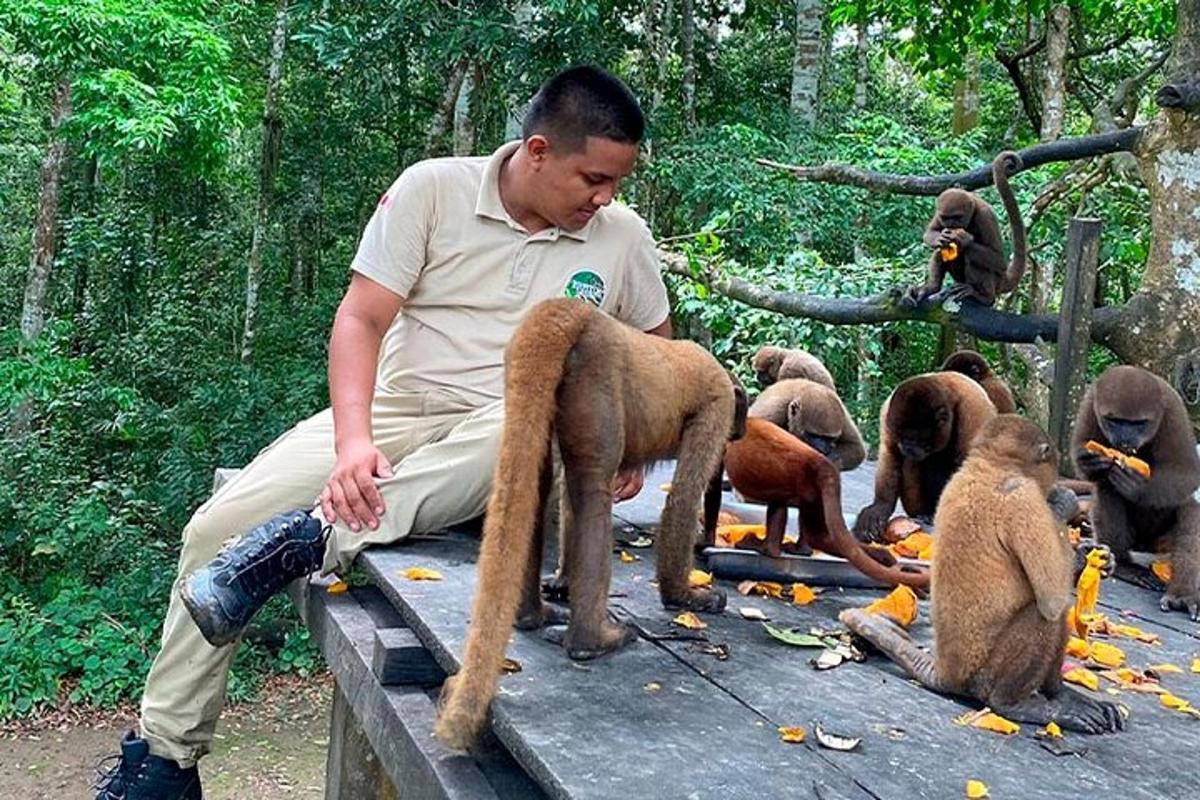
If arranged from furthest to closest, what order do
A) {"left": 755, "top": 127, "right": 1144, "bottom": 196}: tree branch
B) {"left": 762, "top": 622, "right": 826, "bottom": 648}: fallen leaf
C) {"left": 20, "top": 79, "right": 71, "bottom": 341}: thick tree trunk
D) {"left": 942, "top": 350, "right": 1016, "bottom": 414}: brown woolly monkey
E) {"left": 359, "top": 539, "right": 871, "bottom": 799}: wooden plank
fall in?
1. {"left": 20, "top": 79, "right": 71, "bottom": 341}: thick tree trunk
2. {"left": 942, "top": 350, "right": 1016, "bottom": 414}: brown woolly monkey
3. {"left": 755, "top": 127, "right": 1144, "bottom": 196}: tree branch
4. {"left": 762, "top": 622, "right": 826, "bottom": 648}: fallen leaf
5. {"left": 359, "top": 539, "right": 871, "bottom": 799}: wooden plank

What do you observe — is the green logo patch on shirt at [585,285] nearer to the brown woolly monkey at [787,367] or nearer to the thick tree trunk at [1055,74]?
the brown woolly monkey at [787,367]

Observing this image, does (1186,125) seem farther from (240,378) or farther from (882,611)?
(240,378)

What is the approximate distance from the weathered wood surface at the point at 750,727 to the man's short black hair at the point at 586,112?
129 cm

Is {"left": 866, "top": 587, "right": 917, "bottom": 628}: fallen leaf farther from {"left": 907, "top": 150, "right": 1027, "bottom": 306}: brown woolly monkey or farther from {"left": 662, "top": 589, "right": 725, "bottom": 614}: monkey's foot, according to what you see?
{"left": 907, "top": 150, "right": 1027, "bottom": 306}: brown woolly monkey

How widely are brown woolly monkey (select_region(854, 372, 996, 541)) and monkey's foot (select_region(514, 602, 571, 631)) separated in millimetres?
1909

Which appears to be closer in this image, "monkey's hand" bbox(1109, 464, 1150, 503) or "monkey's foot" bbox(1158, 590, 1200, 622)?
"monkey's foot" bbox(1158, 590, 1200, 622)

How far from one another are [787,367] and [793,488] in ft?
6.37

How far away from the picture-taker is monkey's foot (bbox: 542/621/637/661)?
2.62 meters

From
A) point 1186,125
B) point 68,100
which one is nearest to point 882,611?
point 1186,125

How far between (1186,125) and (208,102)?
684cm

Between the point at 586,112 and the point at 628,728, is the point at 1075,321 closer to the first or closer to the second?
the point at 586,112

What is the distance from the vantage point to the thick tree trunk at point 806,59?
11664 mm

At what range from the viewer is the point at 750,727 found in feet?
7.43

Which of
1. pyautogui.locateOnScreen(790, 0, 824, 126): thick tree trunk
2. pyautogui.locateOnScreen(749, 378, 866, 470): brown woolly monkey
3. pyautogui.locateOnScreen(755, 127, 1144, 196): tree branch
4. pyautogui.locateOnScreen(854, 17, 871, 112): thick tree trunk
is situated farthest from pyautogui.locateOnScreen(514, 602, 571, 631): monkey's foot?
pyautogui.locateOnScreen(854, 17, 871, 112): thick tree trunk
